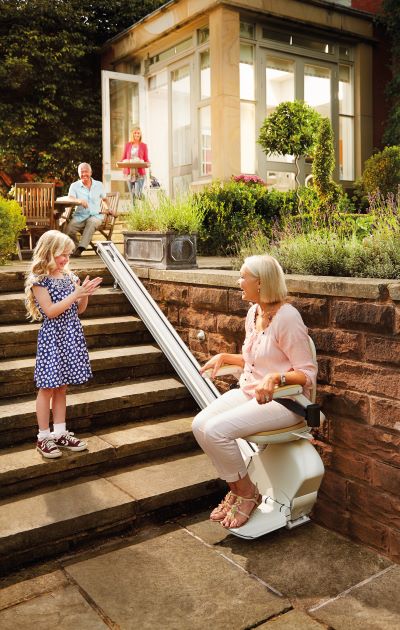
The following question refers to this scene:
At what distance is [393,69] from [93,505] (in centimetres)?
1083

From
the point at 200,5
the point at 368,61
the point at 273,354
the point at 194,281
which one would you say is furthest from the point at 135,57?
the point at 273,354

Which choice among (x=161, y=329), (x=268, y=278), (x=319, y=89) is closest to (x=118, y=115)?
(x=319, y=89)

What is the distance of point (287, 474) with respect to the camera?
3.20 meters

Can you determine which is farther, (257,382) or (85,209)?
(85,209)

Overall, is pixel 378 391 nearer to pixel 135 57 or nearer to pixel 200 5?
pixel 200 5

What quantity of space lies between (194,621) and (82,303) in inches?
76.3

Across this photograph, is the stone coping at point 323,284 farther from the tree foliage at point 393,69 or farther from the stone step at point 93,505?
the tree foliage at point 393,69

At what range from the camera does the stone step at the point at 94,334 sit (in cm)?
437

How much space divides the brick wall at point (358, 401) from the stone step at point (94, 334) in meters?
1.75

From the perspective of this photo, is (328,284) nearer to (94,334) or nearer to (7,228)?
(94,334)

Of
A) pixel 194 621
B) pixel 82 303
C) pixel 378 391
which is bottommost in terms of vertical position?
pixel 194 621

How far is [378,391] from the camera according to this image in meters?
3.08

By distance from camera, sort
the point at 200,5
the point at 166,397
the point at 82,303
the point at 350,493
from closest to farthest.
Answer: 1. the point at 350,493
2. the point at 82,303
3. the point at 166,397
4. the point at 200,5

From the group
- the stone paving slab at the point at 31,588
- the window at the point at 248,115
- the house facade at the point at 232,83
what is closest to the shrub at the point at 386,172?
the house facade at the point at 232,83
